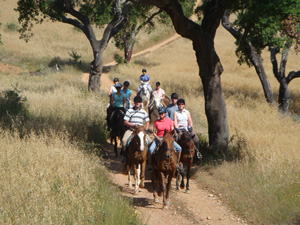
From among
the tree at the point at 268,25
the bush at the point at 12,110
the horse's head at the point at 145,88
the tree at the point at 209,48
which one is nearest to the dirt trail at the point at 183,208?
the tree at the point at 209,48

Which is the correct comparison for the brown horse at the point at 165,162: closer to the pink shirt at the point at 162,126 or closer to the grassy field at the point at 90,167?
the pink shirt at the point at 162,126

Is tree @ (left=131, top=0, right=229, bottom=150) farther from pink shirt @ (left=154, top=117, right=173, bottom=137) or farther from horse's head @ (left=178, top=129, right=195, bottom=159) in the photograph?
pink shirt @ (left=154, top=117, right=173, bottom=137)

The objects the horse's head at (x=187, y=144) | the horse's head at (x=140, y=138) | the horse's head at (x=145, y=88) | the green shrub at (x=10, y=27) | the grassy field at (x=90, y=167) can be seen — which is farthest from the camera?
the green shrub at (x=10, y=27)

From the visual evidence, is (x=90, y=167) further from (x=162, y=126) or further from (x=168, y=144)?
(x=168, y=144)

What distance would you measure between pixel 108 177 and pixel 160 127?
2.26m

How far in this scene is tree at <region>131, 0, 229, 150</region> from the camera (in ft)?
38.5

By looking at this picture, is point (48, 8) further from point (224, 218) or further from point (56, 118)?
point (224, 218)

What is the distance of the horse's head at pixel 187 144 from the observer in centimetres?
1020

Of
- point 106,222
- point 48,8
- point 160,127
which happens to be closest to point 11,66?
point 48,8

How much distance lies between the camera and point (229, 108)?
1959cm

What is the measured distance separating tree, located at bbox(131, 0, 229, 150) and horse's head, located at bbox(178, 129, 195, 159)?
279 centimetres

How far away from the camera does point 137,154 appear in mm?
9609

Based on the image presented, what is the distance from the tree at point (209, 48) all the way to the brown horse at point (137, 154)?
3.83 m

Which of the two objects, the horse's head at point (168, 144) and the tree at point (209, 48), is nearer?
the horse's head at point (168, 144)
